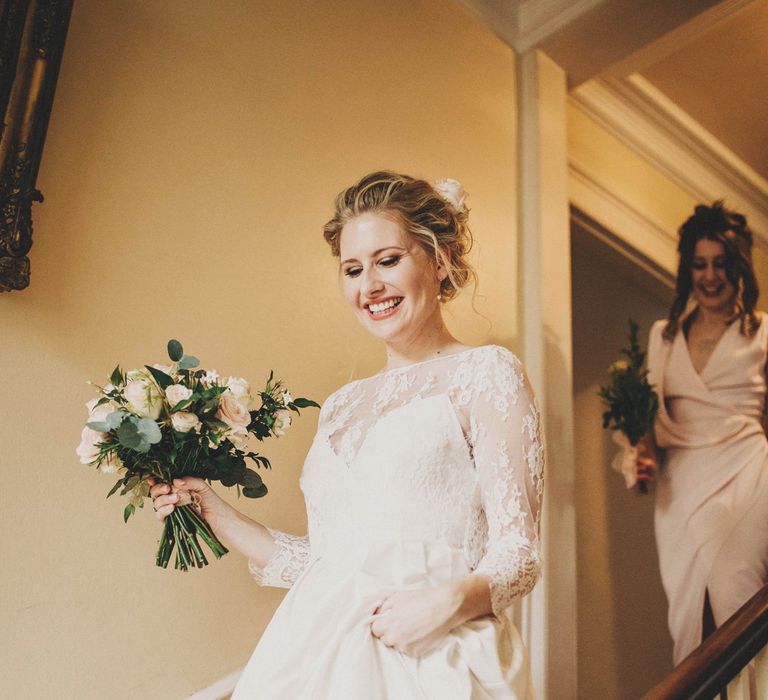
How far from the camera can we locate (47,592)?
2.07 meters

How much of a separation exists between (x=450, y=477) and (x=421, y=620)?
1.25 ft

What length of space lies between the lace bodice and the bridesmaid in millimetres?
1917

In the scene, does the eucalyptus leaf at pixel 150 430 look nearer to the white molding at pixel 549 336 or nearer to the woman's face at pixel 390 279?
the woman's face at pixel 390 279

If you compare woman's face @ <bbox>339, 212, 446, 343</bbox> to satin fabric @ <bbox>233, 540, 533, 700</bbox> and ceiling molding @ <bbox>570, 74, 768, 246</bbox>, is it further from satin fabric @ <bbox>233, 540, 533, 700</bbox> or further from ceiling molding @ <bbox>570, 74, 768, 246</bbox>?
ceiling molding @ <bbox>570, 74, 768, 246</bbox>

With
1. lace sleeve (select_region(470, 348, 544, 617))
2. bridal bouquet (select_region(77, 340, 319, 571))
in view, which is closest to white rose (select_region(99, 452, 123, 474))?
bridal bouquet (select_region(77, 340, 319, 571))

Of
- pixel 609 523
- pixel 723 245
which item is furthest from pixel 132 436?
pixel 609 523

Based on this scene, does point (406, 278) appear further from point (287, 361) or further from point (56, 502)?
point (56, 502)

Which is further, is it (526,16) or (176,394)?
(526,16)

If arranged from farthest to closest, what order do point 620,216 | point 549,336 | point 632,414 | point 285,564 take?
point 620,216 < point 632,414 < point 549,336 < point 285,564

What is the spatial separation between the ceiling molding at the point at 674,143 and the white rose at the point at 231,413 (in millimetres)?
3215

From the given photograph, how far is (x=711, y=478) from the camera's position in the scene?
11.8 ft

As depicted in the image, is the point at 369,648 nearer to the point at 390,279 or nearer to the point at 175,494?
the point at 175,494

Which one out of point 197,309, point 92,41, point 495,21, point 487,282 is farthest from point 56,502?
point 495,21

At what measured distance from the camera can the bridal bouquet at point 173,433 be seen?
1.78 m
